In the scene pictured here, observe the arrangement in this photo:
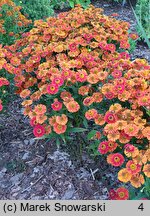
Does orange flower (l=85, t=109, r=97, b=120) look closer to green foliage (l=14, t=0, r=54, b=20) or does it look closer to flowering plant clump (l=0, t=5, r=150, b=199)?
flowering plant clump (l=0, t=5, r=150, b=199)

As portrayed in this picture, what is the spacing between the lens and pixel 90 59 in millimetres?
2854

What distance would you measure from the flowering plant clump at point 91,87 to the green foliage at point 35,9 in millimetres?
1205

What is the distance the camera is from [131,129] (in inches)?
86.3

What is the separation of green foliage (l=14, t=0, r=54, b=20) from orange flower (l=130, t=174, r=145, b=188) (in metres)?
3.13

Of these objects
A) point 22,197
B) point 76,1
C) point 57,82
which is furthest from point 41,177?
point 76,1

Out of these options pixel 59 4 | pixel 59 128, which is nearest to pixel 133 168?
pixel 59 128

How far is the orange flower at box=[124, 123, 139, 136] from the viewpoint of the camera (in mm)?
2176

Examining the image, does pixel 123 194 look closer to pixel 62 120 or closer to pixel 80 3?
pixel 62 120

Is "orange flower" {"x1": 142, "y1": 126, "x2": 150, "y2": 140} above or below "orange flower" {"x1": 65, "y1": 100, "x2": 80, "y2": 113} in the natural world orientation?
below

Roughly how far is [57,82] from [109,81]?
45 centimetres

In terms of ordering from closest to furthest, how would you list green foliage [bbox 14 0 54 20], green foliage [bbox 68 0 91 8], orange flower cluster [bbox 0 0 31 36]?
orange flower cluster [bbox 0 0 31 36] < green foliage [bbox 14 0 54 20] < green foliage [bbox 68 0 91 8]

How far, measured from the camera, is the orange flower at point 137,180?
2.04m

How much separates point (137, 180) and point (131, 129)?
0.33 metres

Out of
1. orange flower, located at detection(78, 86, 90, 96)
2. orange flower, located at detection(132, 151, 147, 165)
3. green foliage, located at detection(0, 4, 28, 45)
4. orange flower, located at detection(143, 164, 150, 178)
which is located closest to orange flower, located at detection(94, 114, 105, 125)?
orange flower, located at detection(78, 86, 90, 96)
